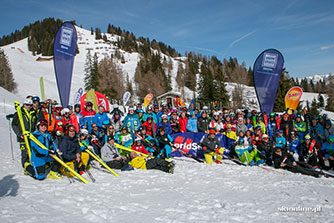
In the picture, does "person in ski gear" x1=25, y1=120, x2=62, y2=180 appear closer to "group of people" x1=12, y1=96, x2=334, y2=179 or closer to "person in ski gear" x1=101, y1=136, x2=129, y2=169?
"group of people" x1=12, y1=96, x2=334, y2=179

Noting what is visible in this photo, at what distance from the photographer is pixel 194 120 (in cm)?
912

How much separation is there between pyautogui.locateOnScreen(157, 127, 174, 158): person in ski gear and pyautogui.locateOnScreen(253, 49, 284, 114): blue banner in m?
6.41

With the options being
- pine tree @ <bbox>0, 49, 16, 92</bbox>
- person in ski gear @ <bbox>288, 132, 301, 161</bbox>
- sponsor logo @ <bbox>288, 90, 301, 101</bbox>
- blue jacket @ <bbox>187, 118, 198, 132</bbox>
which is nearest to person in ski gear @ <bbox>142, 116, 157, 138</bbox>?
A: blue jacket @ <bbox>187, 118, 198, 132</bbox>

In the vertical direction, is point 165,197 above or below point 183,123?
below

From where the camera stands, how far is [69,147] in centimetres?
576

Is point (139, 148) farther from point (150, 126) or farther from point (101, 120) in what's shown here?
point (101, 120)

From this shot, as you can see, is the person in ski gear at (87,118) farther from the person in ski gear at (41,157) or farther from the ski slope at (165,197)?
the person in ski gear at (41,157)

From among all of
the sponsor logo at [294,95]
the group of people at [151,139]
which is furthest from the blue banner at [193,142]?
the sponsor logo at [294,95]

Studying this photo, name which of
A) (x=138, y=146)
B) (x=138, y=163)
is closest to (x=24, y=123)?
(x=138, y=163)

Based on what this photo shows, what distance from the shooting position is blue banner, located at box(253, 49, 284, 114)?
Result: 457 inches

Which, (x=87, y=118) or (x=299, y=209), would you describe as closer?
(x=299, y=209)

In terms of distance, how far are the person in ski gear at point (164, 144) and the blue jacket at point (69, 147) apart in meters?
2.84

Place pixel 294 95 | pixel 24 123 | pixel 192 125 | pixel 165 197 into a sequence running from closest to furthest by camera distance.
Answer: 1. pixel 165 197
2. pixel 24 123
3. pixel 192 125
4. pixel 294 95

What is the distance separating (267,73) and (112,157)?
9.38m
